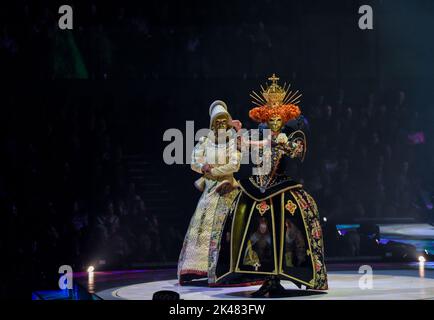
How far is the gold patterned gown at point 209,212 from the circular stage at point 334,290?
0.19 metres

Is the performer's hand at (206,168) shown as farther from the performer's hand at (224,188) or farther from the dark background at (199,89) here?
the dark background at (199,89)

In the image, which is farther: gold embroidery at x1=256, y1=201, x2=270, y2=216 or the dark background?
the dark background

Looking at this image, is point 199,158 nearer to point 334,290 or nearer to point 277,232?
point 277,232

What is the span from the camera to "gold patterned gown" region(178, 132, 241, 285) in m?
8.30

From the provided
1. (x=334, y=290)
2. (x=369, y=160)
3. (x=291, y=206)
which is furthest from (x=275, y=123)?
(x=369, y=160)

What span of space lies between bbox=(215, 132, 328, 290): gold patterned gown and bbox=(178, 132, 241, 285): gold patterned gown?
95 centimetres

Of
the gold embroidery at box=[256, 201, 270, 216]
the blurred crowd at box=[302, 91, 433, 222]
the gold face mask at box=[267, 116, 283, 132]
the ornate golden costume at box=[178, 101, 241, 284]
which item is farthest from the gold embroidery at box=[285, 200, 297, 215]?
the blurred crowd at box=[302, 91, 433, 222]

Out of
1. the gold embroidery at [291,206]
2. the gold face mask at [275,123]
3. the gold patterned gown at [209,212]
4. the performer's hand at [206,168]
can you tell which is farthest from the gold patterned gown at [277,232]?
the performer's hand at [206,168]

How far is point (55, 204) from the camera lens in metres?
11.1

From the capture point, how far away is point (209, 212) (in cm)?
842

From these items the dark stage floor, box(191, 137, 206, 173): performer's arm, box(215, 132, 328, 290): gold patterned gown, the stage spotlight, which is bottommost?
the dark stage floor

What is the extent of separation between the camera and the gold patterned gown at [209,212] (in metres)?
8.30

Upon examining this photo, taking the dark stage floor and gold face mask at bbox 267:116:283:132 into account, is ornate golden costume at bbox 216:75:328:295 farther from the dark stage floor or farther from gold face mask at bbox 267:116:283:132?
the dark stage floor
